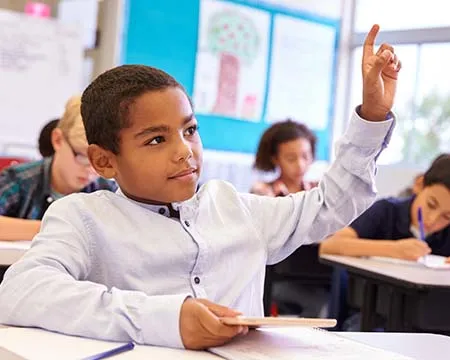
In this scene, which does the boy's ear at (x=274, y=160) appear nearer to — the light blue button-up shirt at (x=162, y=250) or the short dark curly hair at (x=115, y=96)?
the light blue button-up shirt at (x=162, y=250)

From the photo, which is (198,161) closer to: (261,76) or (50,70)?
(50,70)

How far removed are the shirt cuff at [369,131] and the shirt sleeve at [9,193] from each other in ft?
4.68

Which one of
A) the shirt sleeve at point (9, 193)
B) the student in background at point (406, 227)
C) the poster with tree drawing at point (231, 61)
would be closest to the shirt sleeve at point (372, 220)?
the student in background at point (406, 227)

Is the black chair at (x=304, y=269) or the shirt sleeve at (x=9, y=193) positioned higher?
the shirt sleeve at (x=9, y=193)

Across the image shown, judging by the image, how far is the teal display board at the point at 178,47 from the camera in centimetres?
480

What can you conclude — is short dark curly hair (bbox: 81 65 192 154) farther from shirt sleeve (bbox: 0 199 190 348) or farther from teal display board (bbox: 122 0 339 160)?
teal display board (bbox: 122 0 339 160)

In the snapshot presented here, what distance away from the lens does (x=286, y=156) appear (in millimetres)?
4121

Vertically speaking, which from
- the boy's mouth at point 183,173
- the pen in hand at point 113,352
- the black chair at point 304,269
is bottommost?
the black chair at point 304,269

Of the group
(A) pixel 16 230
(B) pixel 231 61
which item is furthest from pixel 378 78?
(B) pixel 231 61

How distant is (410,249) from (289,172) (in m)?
1.43

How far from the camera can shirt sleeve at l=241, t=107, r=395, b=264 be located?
135 centimetres

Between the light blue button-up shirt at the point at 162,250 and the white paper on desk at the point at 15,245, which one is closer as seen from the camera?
the light blue button-up shirt at the point at 162,250

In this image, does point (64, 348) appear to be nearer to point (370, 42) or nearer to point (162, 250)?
point (162, 250)

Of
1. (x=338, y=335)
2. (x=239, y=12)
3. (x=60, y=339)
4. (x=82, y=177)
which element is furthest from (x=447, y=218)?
(x=239, y=12)
